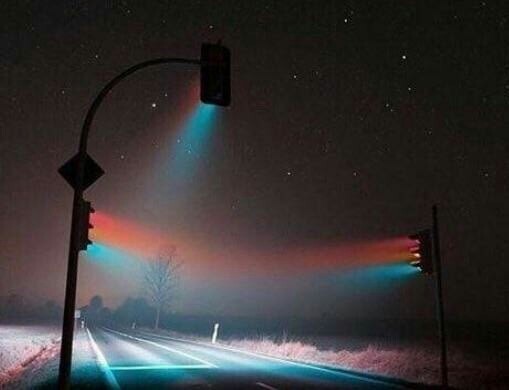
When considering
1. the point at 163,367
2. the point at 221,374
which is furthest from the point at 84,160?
the point at 163,367

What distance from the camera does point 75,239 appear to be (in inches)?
353

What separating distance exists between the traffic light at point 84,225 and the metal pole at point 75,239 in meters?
0.14

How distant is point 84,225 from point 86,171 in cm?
96

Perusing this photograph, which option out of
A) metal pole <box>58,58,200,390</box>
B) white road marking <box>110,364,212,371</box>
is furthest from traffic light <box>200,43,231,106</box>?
white road marking <box>110,364,212,371</box>

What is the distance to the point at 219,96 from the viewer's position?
328 inches

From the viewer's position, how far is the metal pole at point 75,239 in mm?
8336

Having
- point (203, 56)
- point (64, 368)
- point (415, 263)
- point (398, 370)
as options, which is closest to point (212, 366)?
point (398, 370)

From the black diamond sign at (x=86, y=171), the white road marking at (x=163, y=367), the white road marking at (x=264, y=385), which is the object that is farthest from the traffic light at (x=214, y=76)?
the white road marking at (x=163, y=367)

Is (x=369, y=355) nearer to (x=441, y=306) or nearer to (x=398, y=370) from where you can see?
(x=398, y=370)

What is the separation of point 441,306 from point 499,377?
3.41 meters

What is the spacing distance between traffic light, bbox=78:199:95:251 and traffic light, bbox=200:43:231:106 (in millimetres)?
3013

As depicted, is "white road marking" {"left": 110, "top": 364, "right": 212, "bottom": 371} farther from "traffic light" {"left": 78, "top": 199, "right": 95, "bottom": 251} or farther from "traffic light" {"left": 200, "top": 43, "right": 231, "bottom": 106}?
"traffic light" {"left": 200, "top": 43, "right": 231, "bottom": 106}

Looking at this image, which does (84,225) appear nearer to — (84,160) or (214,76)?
(84,160)

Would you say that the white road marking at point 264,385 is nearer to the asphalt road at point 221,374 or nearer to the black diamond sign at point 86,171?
the asphalt road at point 221,374
